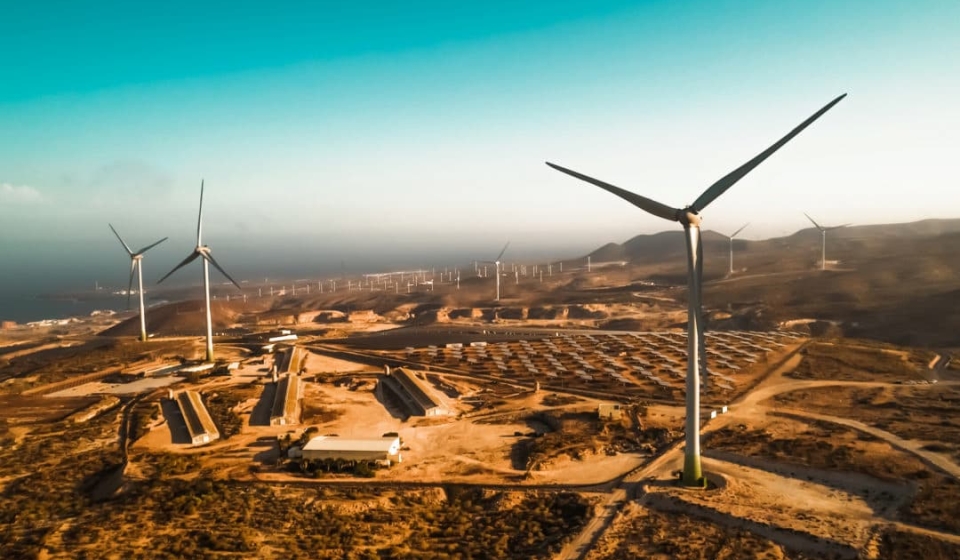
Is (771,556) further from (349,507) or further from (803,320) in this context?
(803,320)

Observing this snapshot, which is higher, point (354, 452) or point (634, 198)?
point (634, 198)

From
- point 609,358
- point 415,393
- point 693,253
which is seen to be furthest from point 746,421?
point 415,393

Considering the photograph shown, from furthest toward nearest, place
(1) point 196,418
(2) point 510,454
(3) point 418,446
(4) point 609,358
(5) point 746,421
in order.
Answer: (4) point 609,358
(1) point 196,418
(5) point 746,421
(3) point 418,446
(2) point 510,454

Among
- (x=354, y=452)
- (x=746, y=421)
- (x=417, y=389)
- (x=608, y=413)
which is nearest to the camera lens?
(x=354, y=452)

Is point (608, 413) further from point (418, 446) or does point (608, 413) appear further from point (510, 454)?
point (418, 446)

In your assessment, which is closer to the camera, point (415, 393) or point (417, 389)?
point (415, 393)

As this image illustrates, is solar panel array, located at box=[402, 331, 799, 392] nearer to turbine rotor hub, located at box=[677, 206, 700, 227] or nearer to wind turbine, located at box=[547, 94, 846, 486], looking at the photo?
wind turbine, located at box=[547, 94, 846, 486]

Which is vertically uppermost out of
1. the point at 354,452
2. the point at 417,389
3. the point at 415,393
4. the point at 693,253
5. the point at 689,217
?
the point at 689,217

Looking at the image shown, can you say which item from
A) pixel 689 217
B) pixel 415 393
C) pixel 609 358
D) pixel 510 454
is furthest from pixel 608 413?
pixel 609 358
